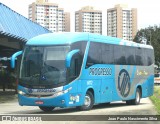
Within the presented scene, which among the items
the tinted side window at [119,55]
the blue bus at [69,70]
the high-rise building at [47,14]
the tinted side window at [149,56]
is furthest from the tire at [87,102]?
the high-rise building at [47,14]

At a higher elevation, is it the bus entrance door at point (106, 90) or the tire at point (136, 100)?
the bus entrance door at point (106, 90)

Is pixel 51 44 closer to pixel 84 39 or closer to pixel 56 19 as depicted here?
pixel 84 39

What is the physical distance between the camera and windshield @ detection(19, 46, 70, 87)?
1623 cm

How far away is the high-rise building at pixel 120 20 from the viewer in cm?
9731

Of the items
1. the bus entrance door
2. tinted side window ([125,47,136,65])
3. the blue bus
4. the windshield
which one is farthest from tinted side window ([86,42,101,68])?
tinted side window ([125,47,136,65])

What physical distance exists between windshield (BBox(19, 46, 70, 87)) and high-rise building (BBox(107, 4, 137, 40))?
267ft

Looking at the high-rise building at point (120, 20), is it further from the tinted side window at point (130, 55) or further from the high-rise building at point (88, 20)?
the tinted side window at point (130, 55)

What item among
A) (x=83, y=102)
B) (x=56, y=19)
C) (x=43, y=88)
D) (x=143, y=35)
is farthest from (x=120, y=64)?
(x=143, y=35)

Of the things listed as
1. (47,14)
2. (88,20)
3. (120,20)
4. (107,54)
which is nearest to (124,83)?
(107,54)

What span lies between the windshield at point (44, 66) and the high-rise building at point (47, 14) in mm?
59904

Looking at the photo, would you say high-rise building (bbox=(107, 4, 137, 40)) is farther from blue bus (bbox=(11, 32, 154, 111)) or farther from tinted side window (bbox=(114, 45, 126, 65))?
blue bus (bbox=(11, 32, 154, 111))

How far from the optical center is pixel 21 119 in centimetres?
1346

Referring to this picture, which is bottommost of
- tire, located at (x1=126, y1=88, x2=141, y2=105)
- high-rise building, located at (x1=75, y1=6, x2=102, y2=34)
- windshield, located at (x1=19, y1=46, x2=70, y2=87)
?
tire, located at (x1=126, y1=88, x2=141, y2=105)

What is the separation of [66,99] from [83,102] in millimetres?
1255
